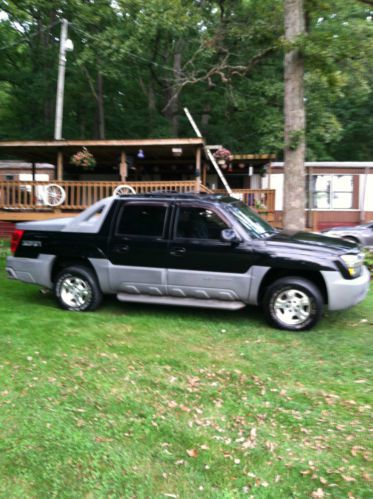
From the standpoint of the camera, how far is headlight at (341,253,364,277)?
5.34 meters

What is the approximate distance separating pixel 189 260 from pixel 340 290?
1951 mm

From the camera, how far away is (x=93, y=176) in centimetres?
1820

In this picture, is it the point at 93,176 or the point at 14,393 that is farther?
the point at 93,176

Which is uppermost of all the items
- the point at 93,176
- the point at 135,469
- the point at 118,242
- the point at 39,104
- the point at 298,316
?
the point at 39,104

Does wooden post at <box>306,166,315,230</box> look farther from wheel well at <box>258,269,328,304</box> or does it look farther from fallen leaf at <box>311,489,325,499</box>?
fallen leaf at <box>311,489,325,499</box>

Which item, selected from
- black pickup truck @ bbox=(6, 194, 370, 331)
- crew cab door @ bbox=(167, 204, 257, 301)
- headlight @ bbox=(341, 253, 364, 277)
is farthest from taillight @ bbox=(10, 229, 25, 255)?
headlight @ bbox=(341, 253, 364, 277)

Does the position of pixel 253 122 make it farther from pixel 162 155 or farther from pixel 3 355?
pixel 3 355

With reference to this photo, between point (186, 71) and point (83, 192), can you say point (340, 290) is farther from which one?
point (186, 71)

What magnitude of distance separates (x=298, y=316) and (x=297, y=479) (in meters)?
2.92

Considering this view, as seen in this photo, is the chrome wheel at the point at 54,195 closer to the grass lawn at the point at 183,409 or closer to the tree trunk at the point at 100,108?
the grass lawn at the point at 183,409

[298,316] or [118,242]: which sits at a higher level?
[118,242]

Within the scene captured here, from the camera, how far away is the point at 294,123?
10.1m

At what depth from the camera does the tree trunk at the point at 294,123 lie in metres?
10.0

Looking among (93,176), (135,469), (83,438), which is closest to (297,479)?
(135,469)
